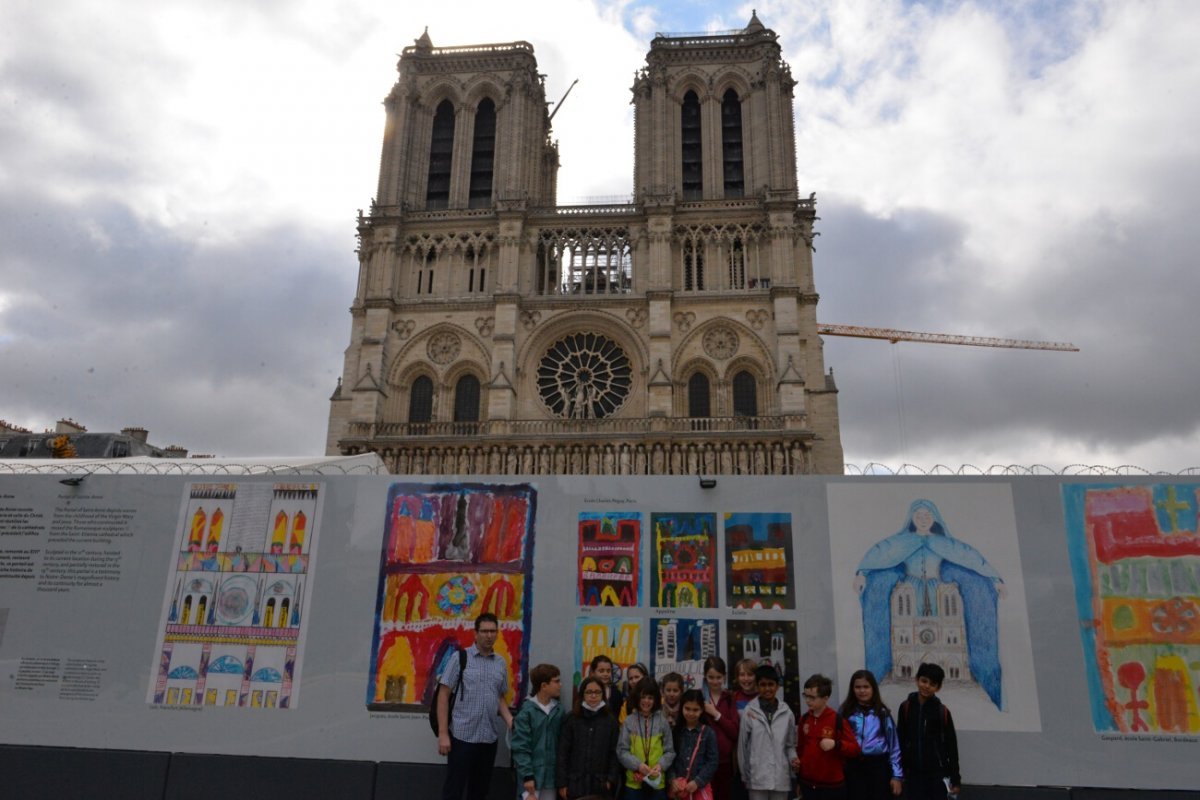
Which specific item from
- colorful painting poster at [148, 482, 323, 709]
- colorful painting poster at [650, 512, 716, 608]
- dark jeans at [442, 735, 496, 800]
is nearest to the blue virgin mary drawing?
colorful painting poster at [650, 512, 716, 608]

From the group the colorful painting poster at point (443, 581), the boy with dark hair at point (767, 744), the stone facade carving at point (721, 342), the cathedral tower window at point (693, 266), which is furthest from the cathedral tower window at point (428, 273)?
the boy with dark hair at point (767, 744)

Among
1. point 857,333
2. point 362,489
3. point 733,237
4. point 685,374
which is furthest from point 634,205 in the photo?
point 857,333

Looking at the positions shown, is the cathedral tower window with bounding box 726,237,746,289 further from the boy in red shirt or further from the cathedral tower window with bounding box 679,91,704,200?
the boy in red shirt

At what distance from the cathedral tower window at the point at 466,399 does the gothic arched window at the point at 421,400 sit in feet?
3.41

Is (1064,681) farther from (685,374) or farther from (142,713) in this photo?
(685,374)

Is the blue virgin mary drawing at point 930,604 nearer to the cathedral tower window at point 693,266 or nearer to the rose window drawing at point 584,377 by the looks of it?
the rose window drawing at point 584,377

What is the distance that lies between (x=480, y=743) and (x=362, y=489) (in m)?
3.17

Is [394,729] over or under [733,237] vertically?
under

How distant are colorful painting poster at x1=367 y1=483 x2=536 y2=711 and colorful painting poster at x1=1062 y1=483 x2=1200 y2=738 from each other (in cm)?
570

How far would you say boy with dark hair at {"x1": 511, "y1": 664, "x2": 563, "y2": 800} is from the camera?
22.0ft

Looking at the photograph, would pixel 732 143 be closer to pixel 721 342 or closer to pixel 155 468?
pixel 721 342

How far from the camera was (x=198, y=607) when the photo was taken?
8.63m

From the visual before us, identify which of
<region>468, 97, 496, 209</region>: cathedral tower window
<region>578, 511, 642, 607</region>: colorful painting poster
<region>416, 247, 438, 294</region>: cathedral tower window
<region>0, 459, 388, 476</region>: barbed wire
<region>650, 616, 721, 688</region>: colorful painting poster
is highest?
<region>468, 97, 496, 209</region>: cathedral tower window

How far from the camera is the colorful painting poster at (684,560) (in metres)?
8.22
